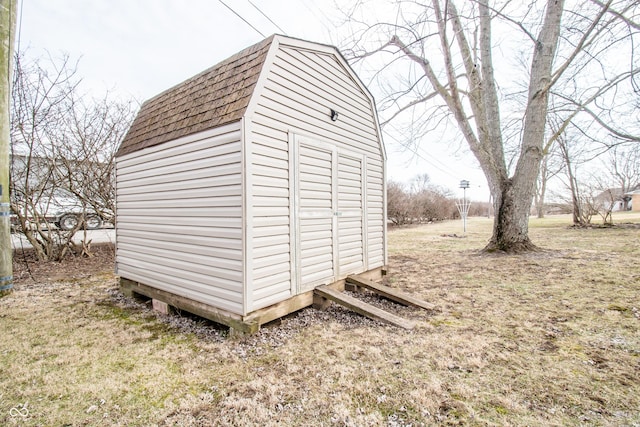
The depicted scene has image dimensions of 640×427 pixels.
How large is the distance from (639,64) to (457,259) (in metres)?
5.28

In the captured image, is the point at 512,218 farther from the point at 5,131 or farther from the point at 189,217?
the point at 5,131

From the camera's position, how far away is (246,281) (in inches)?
111

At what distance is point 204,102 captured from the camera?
11.4 feet

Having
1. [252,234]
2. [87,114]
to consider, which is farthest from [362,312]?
[87,114]

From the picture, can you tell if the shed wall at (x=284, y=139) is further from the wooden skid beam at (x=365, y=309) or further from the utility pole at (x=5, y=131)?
the utility pole at (x=5, y=131)

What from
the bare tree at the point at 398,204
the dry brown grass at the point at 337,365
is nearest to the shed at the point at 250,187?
the dry brown grass at the point at 337,365

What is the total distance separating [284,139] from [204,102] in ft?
3.55

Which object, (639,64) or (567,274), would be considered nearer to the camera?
(567,274)

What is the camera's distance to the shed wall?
2945 millimetres

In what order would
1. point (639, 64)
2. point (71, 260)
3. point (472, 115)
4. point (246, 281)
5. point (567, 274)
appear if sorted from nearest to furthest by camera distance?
point (246, 281), point (567, 274), point (639, 64), point (71, 260), point (472, 115)

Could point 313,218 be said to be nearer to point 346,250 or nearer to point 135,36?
point 346,250

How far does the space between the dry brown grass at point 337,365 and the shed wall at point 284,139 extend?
63 centimetres

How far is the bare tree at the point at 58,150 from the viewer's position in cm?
631

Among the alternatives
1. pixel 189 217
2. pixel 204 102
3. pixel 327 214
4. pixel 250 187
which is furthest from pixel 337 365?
pixel 204 102
